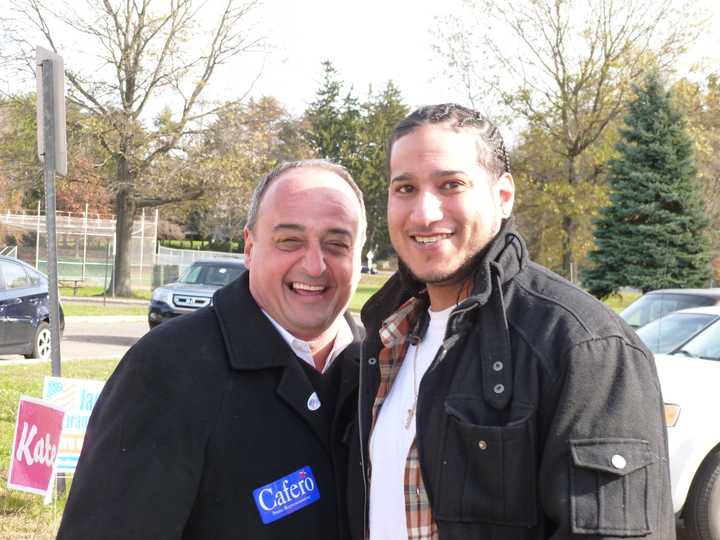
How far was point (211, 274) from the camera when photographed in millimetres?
16719

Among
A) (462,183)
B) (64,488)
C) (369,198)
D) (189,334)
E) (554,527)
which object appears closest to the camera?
(554,527)

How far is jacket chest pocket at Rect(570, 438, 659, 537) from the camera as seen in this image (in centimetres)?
173

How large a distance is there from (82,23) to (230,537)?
2883 cm

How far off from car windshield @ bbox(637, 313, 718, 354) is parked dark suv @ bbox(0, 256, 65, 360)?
8765mm

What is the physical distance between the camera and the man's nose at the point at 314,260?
9.04ft

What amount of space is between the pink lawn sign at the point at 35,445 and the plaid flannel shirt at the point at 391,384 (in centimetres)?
356

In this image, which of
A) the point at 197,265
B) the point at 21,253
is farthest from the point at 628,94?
the point at 21,253

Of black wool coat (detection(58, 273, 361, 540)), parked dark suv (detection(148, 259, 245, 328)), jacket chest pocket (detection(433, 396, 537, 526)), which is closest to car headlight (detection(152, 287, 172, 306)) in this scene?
parked dark suv (detection(148, 259, 245, 328))

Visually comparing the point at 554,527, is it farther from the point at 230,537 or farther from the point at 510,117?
the point at 510,117

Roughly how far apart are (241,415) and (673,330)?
6716 mm

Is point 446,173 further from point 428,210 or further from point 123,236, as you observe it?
point 123,236

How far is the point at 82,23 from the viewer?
92.8 feet

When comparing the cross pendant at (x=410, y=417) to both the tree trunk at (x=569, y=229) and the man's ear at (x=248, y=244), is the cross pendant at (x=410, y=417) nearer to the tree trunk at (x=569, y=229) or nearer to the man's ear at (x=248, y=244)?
the man's ear at (x=248, y=244)

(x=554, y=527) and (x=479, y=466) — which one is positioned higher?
(x=479, y=466)
